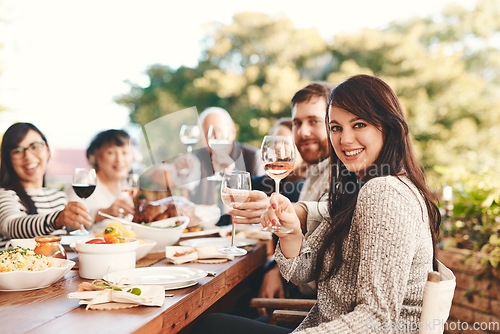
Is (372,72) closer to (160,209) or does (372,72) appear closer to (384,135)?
(160,209)

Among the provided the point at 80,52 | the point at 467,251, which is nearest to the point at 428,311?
the point at 467,251

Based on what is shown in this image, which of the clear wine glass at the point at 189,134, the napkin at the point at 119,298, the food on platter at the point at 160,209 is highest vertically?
the clear wine glass at the point at 189,134

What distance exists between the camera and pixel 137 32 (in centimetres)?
1712

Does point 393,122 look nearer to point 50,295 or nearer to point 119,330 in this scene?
point 119,330

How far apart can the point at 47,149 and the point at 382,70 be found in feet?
43.4

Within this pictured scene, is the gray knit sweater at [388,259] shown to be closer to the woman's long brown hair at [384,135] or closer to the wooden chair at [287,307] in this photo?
the woman's long brown hair at [384,135]

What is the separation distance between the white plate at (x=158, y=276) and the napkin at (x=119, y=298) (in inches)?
5.2

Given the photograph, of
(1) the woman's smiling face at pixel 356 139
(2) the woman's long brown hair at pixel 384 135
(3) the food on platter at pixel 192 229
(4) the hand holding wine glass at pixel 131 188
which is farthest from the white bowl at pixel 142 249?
(4) the hand holding wine glass at pixel 131 188

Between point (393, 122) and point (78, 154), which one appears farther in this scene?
point (78, 154)

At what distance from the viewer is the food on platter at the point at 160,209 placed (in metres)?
2.20

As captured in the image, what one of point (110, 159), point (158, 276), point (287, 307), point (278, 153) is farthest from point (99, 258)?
point (110, 159)

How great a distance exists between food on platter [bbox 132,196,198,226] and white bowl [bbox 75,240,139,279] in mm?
700

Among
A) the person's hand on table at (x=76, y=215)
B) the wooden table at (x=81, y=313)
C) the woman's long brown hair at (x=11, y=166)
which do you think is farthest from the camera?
the woman's long brown hair at (x=11, y=166)

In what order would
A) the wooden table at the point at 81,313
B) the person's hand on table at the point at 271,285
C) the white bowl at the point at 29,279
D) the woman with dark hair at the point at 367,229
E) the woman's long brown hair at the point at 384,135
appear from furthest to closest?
the person's hand on table at the point at 271,285, the woman's long brown hair at the point at 384,135, the white bowl at the point at 29,279, the woman with dark hair at the point at 367,229, the wooden table at the point at 81,313
